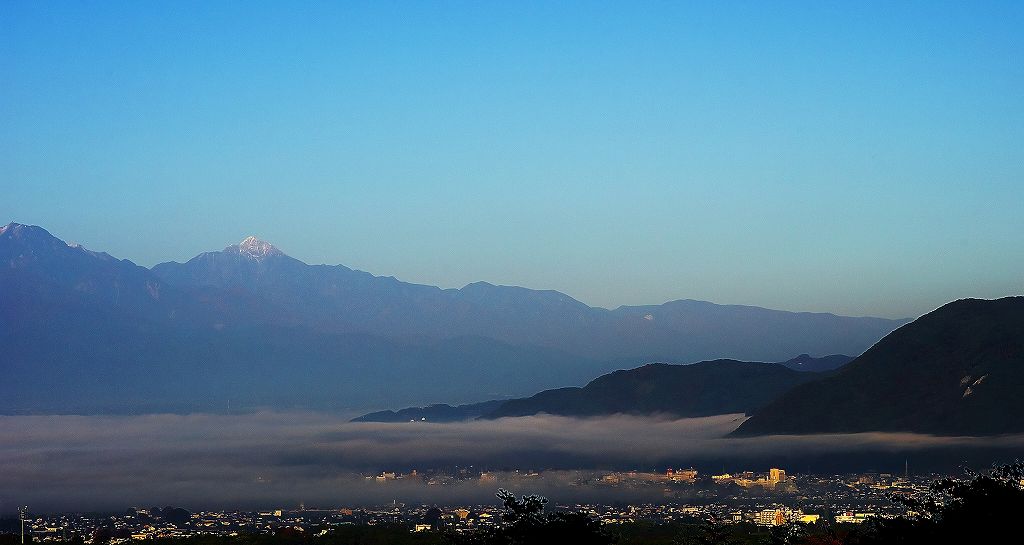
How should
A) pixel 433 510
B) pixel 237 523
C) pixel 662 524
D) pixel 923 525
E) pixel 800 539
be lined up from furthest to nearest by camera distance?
1. pixel 433 510
2. pixel 237 523
3. pixel 662 524
4. pixel 800 539
5. pixel 923 525

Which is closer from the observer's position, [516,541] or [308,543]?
[516,541]

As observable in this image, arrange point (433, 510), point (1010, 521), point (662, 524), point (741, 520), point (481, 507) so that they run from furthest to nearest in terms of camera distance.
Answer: point (481, 507) → point (433, 510) → point (741, 520) → point (662, 524) → point (1010, 521)

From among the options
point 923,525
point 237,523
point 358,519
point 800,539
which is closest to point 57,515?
point 237,523

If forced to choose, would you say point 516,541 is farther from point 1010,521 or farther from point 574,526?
point 1010,521

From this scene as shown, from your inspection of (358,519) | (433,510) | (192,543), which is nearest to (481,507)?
(433,510)

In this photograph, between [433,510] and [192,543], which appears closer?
[192,543]

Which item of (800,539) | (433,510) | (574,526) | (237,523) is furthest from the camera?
(433,510)

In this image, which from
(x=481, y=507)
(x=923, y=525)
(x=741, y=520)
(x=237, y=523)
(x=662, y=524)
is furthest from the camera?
(x=481, y=507)

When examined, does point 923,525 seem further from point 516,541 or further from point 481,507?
point 481,507
